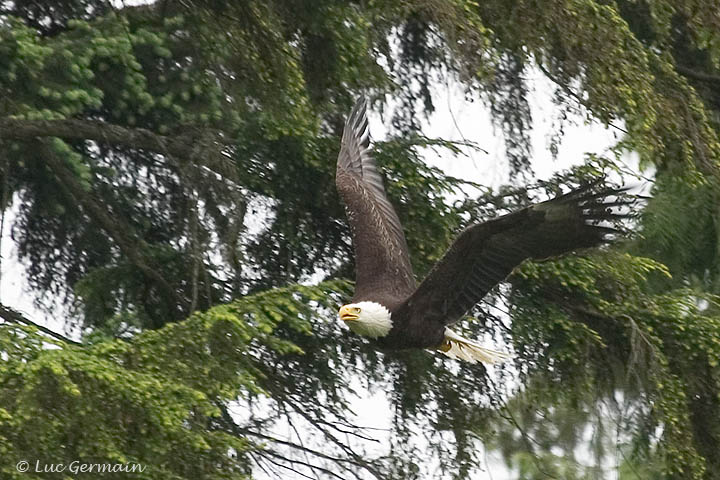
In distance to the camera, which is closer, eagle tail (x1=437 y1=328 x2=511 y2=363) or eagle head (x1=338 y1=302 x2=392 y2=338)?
eagle head (x1=338 y1=302 x2=392 y2=338)

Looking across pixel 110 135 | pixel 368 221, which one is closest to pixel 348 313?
pixel 368 221

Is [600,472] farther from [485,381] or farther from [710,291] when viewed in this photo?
[710,291]

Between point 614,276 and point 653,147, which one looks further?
point 614,276

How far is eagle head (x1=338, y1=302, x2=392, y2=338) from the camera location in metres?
6.46

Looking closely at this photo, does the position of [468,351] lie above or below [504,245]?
below

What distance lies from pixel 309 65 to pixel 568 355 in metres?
1.89

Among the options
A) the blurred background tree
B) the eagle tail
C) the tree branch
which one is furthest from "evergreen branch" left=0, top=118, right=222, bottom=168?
the tree branch

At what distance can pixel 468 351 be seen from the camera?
22.7ft

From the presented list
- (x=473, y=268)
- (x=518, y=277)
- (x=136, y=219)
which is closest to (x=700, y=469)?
(x=518, y=277)

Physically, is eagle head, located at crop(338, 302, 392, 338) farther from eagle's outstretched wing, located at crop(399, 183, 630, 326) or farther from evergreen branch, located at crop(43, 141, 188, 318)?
evergreen branch, located at crop(43, 141, 188, 318)

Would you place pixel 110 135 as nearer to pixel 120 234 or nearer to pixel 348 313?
pixel 120 234

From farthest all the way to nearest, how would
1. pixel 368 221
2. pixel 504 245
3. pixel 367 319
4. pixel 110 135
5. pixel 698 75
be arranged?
pixel 698 75
pixel 110 135
pixel 368 221
pixel 367 319
pixel 504 245

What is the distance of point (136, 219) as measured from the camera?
343 inches

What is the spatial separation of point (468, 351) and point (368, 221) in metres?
0.78
